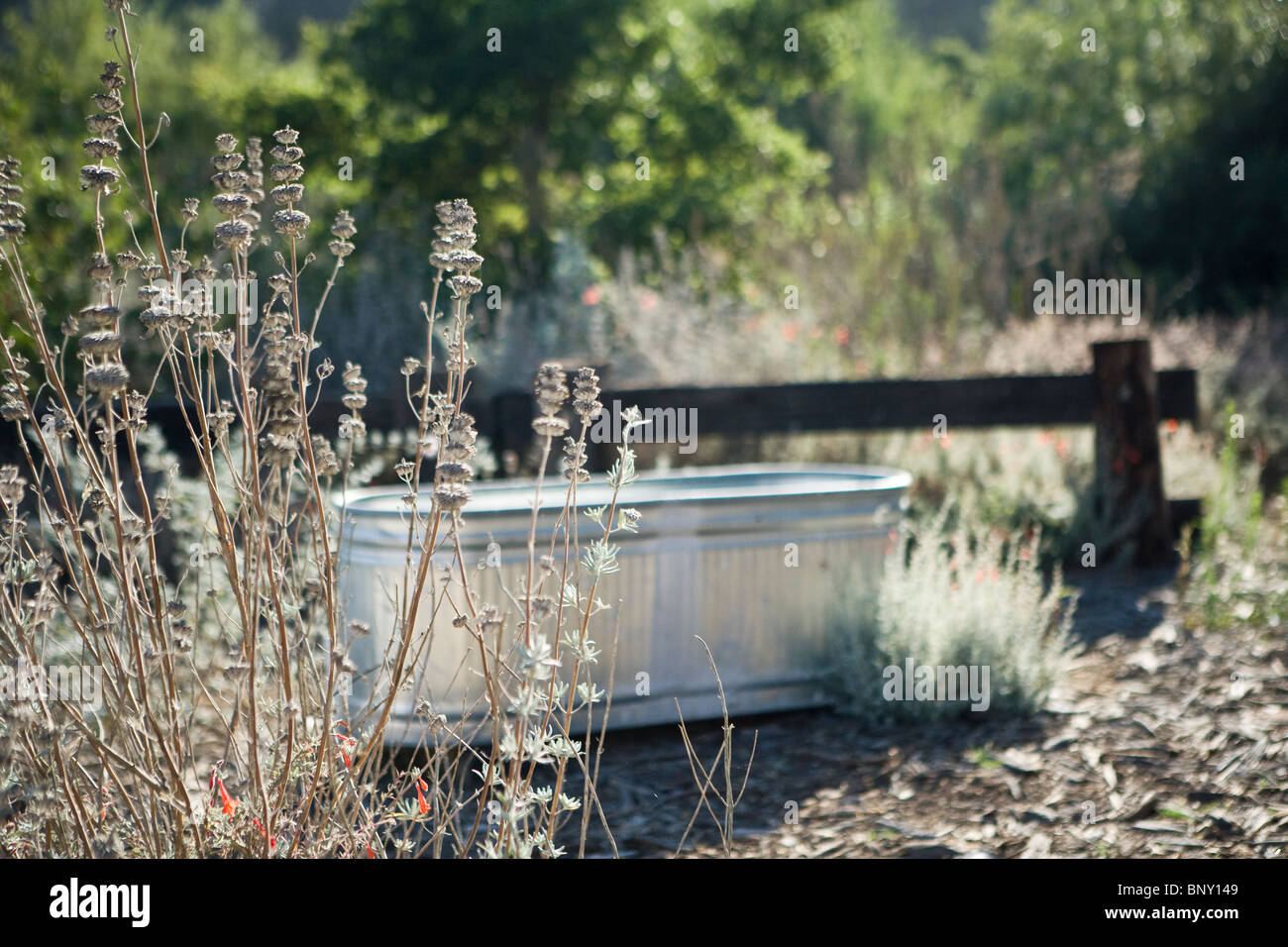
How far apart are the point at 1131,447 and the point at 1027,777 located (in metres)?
2.43

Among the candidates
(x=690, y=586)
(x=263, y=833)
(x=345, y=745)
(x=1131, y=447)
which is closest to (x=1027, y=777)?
(x=690, y=586)

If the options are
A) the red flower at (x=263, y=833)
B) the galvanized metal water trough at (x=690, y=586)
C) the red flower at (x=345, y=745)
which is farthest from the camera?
the galvanized metal water trough at (x=690, y=586)

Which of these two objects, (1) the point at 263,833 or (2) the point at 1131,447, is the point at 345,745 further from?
(2) the point at 1131,447

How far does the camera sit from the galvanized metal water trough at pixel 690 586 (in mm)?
3248

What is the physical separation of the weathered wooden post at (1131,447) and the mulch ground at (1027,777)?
112cm

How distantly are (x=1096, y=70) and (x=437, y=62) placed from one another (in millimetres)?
11477

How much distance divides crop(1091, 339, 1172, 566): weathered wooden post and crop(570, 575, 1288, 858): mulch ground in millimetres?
1119

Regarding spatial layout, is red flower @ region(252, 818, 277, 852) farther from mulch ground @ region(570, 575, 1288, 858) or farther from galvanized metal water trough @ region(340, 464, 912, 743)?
galvanized metal water trough @ region(340, 464, 912, 743)

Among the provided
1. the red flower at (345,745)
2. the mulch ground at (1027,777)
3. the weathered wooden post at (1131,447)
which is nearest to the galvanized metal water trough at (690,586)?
the mulch ground at (1027,777)

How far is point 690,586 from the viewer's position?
11.4ft

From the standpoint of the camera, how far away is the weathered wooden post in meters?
4.97

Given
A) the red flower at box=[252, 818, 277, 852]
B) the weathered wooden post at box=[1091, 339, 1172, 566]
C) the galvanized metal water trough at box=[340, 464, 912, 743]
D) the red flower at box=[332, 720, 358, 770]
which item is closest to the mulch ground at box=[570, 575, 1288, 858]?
the galvanized metal water trough at box=[340, 464, 912, 743]

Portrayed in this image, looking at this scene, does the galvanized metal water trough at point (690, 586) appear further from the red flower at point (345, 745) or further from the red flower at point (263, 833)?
the red flower at point (263, 833)
